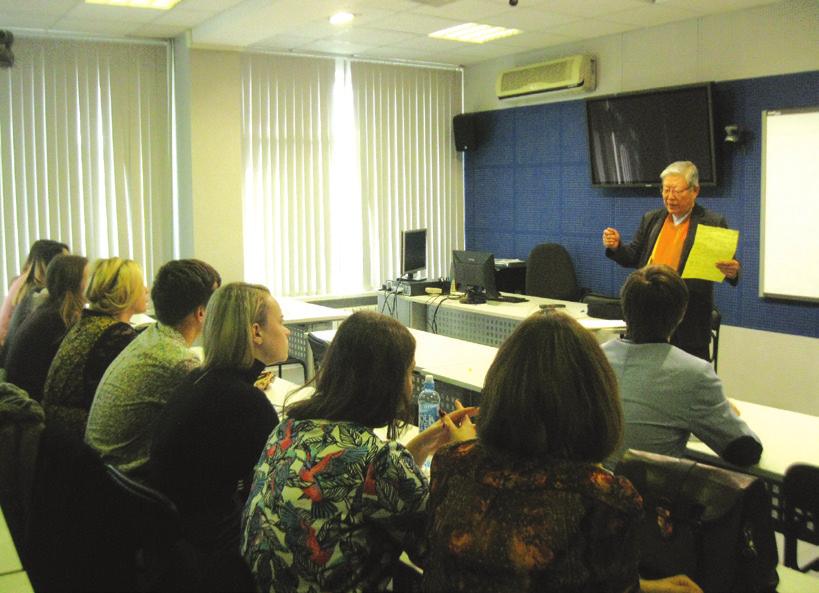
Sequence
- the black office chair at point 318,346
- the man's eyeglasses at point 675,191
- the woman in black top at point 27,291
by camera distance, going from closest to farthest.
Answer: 1. the black office chair at point 318,346
2. the man's eyeglasses at point 675,191
3. the woman in black top at point 27,291

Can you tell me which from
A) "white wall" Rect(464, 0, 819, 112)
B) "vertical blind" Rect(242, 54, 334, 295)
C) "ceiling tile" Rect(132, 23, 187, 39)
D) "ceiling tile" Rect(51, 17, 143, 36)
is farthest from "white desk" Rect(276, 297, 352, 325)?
"white wall" Rect(464, 0, 819, 112)

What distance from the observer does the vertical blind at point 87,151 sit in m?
5.84

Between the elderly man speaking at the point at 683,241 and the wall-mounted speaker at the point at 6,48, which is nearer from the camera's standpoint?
the elderly man speaking at the point at 683,241

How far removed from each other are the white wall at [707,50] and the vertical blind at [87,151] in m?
3.30

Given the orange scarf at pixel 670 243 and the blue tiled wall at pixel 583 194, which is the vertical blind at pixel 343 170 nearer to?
the blue tiled wall at pixel 583 194

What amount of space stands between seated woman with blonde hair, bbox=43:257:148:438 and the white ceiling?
2.47m

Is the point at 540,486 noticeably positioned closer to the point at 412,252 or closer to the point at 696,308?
the point at 696,308

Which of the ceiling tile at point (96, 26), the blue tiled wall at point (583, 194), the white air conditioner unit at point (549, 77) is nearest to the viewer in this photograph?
the blue tiled wall at point (583, 194)

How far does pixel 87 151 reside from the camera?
6.12 m

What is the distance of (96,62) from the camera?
19.9 feet

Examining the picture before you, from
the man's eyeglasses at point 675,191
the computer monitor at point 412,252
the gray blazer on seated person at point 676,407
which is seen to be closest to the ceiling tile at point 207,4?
the computer monitor at point 412,252

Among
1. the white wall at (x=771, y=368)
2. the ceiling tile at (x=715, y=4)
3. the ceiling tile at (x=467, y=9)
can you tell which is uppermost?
the ceiling tile at (x=467, y=9)

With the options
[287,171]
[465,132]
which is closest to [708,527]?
[287,171]

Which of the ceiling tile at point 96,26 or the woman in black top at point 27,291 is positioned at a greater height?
the ceiling tile at point 96,26
